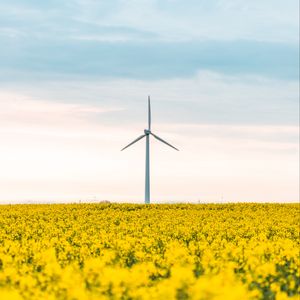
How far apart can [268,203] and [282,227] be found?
19.1 meters

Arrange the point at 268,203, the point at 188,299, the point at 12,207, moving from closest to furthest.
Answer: the point at 188,299, the point at 12,207, the point at 268,203

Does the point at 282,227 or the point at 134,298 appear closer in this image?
the point at 134,298

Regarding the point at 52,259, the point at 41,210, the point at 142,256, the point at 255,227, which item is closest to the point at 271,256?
the point at 142,256

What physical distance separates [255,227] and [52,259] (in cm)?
1720

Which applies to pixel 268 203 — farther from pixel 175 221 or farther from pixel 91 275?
pixel 91 275

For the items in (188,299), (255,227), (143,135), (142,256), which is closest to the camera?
(188,299)

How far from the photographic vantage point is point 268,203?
49781mm

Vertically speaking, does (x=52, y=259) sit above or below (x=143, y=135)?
below

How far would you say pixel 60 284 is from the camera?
10.2m

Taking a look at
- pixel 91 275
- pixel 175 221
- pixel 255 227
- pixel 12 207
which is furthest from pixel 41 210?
pixel 91 275

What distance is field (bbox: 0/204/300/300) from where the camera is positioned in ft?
32.4

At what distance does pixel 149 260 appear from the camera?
16.9 m

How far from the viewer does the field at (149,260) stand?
9.87 meters

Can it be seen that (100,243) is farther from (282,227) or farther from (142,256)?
(282,227)
